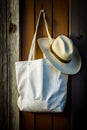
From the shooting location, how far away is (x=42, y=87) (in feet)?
3.69

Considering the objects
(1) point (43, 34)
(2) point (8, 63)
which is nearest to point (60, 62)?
(1) point (43, 34)

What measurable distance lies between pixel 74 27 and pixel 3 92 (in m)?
0.52

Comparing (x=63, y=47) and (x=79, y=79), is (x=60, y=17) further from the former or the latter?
(x=79, y=79)

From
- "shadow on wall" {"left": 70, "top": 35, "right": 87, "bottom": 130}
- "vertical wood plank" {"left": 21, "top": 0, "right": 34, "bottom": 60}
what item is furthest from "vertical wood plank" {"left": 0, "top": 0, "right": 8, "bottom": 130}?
"shadow on wall" {"left": 70, "top": 35, "right": 87, "bottom": 130}

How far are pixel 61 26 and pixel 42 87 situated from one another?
34 cm

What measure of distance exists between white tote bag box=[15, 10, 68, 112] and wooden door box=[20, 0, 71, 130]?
3.1 inches

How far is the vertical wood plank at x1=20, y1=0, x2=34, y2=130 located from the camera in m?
1.24

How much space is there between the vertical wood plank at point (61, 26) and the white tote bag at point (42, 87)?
3.4 inches

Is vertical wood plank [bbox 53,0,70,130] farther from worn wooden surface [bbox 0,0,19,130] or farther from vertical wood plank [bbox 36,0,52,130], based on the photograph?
worn wooden surface [bbox 0,0,19,130]

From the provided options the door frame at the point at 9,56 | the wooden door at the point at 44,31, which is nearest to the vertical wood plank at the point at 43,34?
the wooden door at the point at 44,31

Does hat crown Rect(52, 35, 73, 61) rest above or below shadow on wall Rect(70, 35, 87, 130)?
above

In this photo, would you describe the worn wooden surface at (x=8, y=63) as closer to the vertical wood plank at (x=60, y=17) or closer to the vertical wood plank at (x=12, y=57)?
the vertical wood plank at (x=12, y=57)

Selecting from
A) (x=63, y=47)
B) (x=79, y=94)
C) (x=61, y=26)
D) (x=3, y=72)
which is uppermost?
(x=61, y=26)

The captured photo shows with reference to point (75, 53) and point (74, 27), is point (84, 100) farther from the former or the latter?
point (74, 27)
